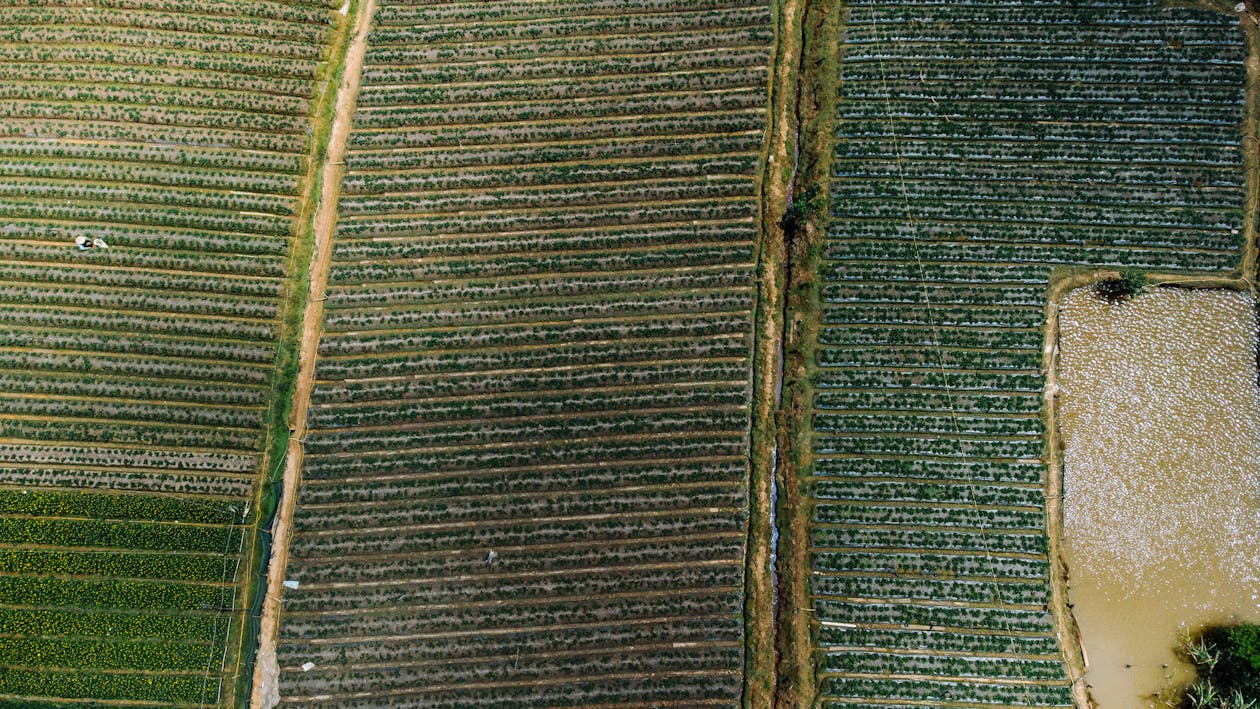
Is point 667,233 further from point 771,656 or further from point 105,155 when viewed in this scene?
point 105,155

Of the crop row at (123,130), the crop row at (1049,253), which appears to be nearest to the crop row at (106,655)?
the crop row at (123,130)

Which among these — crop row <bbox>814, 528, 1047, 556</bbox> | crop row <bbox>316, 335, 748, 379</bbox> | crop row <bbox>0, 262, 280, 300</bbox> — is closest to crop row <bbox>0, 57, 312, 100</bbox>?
crop row <bbox>0, 262, 280, 300</bbox>

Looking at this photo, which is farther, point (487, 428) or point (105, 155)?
point (105, 155)

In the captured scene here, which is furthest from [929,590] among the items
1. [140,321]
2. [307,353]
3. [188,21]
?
[188,21]

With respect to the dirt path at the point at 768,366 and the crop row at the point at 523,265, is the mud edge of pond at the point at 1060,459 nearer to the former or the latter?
the dirt path at the point at 768,366

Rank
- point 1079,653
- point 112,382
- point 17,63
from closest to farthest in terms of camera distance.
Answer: point 1079,653
point 112,382
point 17,63

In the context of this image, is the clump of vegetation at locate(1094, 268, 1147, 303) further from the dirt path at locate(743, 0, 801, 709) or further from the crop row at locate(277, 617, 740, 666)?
the crop row at locate(277, 617, 740, 666)

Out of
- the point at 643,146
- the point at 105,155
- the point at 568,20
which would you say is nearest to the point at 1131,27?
the point at 643,146
